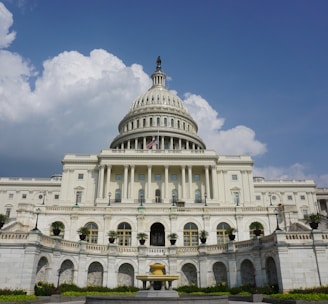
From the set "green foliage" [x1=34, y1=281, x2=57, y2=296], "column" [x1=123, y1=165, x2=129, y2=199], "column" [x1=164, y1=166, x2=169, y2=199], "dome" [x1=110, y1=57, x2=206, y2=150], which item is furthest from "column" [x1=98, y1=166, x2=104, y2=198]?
"green foliage" [x1=34, y1=281, x2=57, y2=296]

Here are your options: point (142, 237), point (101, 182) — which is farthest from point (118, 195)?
point (142, 237)

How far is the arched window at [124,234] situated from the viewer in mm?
48562

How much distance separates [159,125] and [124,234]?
6809 cm

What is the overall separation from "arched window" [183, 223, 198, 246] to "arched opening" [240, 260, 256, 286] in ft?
43.3

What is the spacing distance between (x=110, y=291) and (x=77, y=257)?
18.1ft

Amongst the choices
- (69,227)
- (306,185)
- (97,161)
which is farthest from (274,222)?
(306,185)

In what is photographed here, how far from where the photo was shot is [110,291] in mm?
33781

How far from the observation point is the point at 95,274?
123ft

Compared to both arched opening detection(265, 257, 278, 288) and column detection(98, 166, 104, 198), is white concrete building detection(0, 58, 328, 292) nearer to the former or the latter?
arched opening detection(265, 257, 278, 288)

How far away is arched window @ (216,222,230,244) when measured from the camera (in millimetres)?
49194

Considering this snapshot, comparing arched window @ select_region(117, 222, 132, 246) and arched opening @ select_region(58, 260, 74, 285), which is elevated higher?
arched window @ select_region(117, 222, 132, 246)

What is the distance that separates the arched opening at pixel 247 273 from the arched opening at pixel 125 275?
42.5 ft

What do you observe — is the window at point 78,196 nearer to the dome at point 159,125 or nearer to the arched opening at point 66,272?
the dome at point 159,125

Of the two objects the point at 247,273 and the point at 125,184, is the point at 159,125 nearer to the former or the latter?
the point at 125,184
